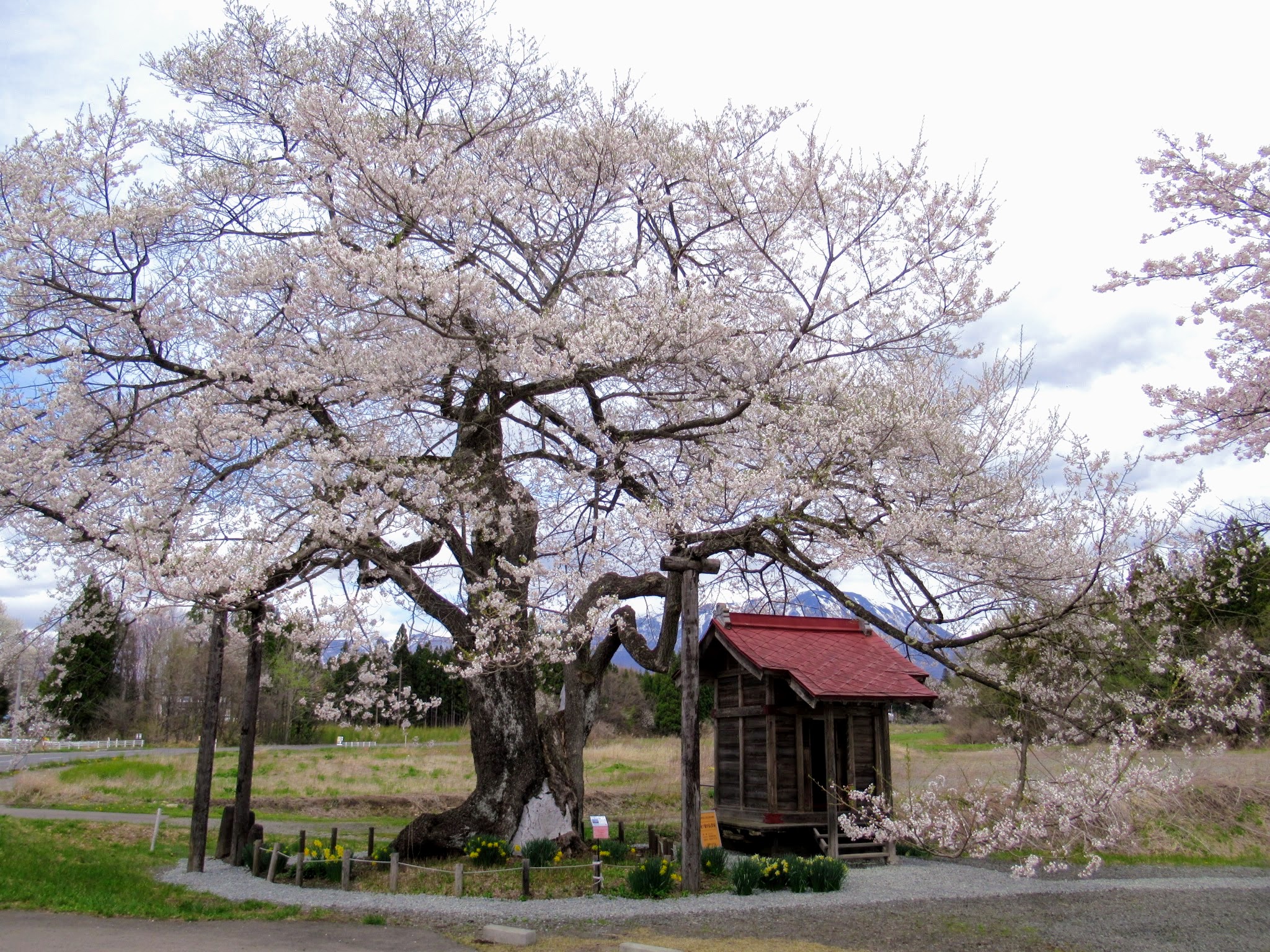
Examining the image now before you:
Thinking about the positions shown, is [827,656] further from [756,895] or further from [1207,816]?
[1207,816]

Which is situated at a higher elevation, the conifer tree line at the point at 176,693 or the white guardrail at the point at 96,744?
the conifer tree line at the point at 176,693

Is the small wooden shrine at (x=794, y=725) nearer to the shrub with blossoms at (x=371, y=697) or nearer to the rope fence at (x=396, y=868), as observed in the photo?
the rope fence at (x=396, y=868)

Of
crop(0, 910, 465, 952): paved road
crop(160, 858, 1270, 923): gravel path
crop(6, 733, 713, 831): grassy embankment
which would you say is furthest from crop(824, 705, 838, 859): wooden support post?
crop(0, 910, 465, 952): paved road

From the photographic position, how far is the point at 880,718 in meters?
12.9

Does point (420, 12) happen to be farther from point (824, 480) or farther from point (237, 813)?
point (237, 813)

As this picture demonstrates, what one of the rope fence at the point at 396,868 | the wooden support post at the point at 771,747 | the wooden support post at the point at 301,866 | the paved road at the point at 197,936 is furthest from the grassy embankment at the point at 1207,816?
the wooden support post at the point at 301,866

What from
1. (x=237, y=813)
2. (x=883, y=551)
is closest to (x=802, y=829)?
(x=883, y=551)

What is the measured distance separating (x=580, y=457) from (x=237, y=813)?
7457mm

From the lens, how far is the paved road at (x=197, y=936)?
711 centimetres

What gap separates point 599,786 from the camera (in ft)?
73.7

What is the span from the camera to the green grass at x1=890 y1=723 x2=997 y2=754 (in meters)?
27.0

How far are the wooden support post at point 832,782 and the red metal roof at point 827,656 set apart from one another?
2.20 feet

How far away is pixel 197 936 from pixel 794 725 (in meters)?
8.08

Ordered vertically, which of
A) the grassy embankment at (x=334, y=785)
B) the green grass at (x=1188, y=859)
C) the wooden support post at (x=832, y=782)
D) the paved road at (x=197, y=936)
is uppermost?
the wooden support post at (x=832, y=782)
